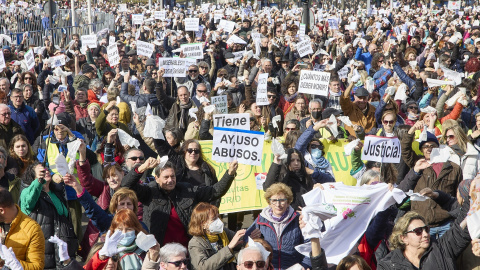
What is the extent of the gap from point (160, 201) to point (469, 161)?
2.95m

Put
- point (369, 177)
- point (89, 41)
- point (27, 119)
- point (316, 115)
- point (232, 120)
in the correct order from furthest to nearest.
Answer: point (89, 41), point (27, 119), point (316, 115), point (232, 120), point (369, 177)

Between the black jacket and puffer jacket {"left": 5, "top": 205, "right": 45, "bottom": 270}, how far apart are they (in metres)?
1.04

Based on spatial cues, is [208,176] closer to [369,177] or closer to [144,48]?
[369,177]

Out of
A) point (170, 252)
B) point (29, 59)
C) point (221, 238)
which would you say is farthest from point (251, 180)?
point (29, 59)

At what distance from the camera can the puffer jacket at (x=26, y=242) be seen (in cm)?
473

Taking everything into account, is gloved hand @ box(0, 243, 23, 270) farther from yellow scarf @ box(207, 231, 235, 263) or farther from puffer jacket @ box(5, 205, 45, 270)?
yellow scarf @ box(207, 231, 235, 263)

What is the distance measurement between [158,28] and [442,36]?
28.4ft

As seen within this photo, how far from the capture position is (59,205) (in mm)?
5602

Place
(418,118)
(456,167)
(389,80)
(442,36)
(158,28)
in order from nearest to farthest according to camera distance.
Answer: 1. (456,167)
2. (418,118)
3. (389,80)
4. (442,36)
5. (158,28)

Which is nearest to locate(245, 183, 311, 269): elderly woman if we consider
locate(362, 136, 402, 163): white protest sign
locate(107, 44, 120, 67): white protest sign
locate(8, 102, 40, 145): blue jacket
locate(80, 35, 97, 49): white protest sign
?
locate(362, 136, 402, 163): white protest sign

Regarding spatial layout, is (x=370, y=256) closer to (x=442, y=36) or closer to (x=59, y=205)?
(x=59, y=205)

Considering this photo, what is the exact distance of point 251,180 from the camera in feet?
26.6

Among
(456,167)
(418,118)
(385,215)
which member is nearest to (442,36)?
(418,118)

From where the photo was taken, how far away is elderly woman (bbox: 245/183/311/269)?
5395 mm
